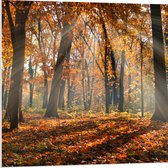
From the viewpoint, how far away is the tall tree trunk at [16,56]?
636 cm

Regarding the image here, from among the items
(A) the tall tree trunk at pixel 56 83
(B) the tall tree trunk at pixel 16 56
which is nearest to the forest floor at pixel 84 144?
(B) the tall tree trunk at pixel 16 56

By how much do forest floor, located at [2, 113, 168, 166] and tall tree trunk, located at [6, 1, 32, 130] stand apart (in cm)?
41

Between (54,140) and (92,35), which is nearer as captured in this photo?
(54,140)

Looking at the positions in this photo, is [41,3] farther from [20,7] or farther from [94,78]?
[94,78]

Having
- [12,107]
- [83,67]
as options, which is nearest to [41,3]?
[12,107]

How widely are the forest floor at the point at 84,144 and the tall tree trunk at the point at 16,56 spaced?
0.41m

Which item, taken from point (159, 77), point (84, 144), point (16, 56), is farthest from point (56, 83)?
point (84, 144)

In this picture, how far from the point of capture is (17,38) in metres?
6.56

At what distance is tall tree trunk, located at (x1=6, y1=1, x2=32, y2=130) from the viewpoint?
636 centimetres

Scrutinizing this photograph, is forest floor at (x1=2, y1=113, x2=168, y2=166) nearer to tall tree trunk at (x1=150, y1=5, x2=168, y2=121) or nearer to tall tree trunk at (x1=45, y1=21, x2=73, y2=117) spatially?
tall tree trunk at (x1=150, y1=5, x2=168, y2=121)

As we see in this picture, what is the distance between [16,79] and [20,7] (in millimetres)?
1711

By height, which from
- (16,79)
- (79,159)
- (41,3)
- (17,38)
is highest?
(41,3)

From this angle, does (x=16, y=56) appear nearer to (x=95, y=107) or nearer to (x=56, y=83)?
(x=56, y=83)

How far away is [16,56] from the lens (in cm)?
664
